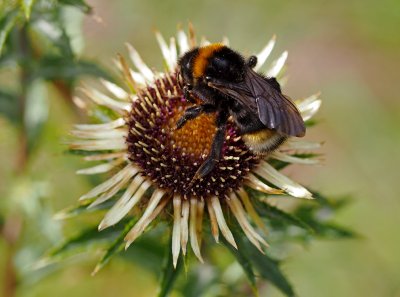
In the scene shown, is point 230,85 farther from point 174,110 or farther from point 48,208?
point 48,208

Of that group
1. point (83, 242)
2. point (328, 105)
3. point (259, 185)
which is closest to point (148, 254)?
point (83, 242)

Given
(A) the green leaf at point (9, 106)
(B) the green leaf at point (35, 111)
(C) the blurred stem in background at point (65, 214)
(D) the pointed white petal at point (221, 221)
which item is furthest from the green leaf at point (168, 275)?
(A) the green leaf at point (9, 106)

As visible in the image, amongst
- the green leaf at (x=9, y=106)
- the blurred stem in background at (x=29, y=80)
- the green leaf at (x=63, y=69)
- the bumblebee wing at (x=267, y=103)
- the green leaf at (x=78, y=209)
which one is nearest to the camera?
the bumblebee wing at (x=267, y=103)

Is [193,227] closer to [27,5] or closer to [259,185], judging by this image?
[259,185]

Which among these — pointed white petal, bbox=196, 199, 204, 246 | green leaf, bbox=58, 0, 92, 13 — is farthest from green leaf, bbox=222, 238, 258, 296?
green leaf, bbox=58, 0, 92, 13

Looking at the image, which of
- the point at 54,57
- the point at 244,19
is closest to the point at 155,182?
the point at 54,57

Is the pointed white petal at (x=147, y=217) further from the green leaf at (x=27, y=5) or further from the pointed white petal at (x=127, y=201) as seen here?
the green leaf at (x=27, y=5)
